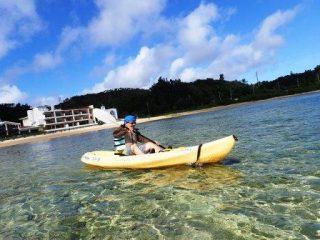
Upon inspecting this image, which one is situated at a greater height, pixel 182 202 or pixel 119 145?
pixel 119 145

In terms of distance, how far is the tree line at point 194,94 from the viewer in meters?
122

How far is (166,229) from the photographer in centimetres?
689

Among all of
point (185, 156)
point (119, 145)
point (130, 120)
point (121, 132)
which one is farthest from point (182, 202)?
point (119, 145)

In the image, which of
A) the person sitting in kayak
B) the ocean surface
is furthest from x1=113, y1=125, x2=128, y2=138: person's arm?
the ocean surface

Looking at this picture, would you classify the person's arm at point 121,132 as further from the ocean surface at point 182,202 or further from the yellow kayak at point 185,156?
the ocean surface at point 182,202

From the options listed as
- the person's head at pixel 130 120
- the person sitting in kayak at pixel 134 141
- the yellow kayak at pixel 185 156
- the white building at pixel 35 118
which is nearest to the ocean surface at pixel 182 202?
the yellow kayak at pixel 185 156

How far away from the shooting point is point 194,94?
429 feet

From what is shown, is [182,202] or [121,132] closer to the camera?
[182,202]

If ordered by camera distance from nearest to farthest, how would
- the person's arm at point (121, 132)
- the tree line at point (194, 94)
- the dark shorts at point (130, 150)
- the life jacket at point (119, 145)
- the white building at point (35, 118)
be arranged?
the dark shorts at point (130, 150)
the person's arm at point (121, 132)
the life jacket at point (119, 145)
the white building at point (35, 118)
the tree line at point (194, 94)

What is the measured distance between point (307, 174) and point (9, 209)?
26.7 ft

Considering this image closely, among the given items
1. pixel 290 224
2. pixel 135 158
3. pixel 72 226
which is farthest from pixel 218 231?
pixel 135 158

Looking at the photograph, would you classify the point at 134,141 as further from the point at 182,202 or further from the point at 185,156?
the point at 182,202

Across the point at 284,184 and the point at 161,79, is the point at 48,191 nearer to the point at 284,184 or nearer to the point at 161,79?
the point at 284,184

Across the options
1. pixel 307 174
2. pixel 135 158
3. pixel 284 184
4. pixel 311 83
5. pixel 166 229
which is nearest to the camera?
pixel 166 229
